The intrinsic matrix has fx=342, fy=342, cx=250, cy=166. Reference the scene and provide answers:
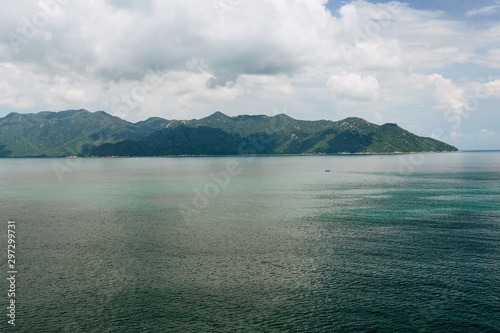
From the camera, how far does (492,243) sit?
64.1m

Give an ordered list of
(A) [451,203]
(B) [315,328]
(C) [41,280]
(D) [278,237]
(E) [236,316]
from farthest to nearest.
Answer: (A) [451,203] < (D) [278,237] < (C) [41,280] < (E) [236,316] < (B) [315,328]

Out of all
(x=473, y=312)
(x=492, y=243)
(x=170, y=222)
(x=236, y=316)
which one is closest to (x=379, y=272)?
(x=473, y=312)

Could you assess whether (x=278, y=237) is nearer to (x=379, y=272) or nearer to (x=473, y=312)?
(x=379, y=272)

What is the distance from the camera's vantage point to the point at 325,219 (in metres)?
89.4

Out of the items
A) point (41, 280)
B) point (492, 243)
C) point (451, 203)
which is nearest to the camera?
point (41, 280)

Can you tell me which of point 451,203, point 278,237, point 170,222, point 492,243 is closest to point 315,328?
point 278,237

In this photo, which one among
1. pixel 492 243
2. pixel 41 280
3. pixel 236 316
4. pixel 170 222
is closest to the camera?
pixel 236 316

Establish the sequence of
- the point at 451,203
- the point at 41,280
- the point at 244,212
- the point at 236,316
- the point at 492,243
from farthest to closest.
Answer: the point at 451,203, the point at 244,212, the point at 492,243, the point at 41,280, the point at 236,316

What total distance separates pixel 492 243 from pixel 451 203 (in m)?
53.2

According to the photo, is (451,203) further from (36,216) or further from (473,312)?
(36,216)

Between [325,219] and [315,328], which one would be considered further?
[325,219]

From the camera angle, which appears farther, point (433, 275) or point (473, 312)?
point (433, 275)

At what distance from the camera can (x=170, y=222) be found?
286 feet

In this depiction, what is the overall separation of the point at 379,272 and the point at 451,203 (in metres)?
79.2
